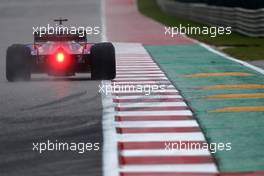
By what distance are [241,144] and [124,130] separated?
1681mm

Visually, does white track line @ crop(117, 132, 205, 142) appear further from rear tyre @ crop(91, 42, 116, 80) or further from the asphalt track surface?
rear tyre @ crop(91, 42, 116, 80)

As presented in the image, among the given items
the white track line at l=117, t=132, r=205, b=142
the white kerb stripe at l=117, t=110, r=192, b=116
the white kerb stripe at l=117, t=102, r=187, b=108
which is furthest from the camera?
the white kerb stripe at l=117, t=102, r=187, b=108

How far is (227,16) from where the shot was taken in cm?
3534

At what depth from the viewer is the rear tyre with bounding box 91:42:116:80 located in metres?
16.4

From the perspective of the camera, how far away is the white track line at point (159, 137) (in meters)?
9.62

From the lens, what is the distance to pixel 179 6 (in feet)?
A: 163

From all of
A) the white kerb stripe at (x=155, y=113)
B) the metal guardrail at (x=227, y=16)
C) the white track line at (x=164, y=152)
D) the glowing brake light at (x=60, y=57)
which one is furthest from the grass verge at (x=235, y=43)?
the white track line at (x=164, y=152)

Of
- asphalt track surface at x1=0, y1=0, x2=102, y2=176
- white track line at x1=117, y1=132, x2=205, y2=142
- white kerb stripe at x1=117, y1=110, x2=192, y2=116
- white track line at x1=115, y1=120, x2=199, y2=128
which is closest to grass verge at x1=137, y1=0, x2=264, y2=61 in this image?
asphalt track surface at x1=0, y1=0, x2=102, y2=176

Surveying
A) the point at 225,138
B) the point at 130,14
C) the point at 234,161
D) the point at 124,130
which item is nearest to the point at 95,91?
the point at 124,130

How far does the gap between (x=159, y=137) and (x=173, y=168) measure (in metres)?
1.67

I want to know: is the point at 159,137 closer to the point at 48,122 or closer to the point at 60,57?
the point at 48,122

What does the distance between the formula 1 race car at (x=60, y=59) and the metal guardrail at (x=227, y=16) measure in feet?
46.7

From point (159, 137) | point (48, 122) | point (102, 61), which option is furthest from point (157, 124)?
point (102, 61)

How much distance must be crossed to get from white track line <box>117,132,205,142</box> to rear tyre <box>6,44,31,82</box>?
22.1 ft
